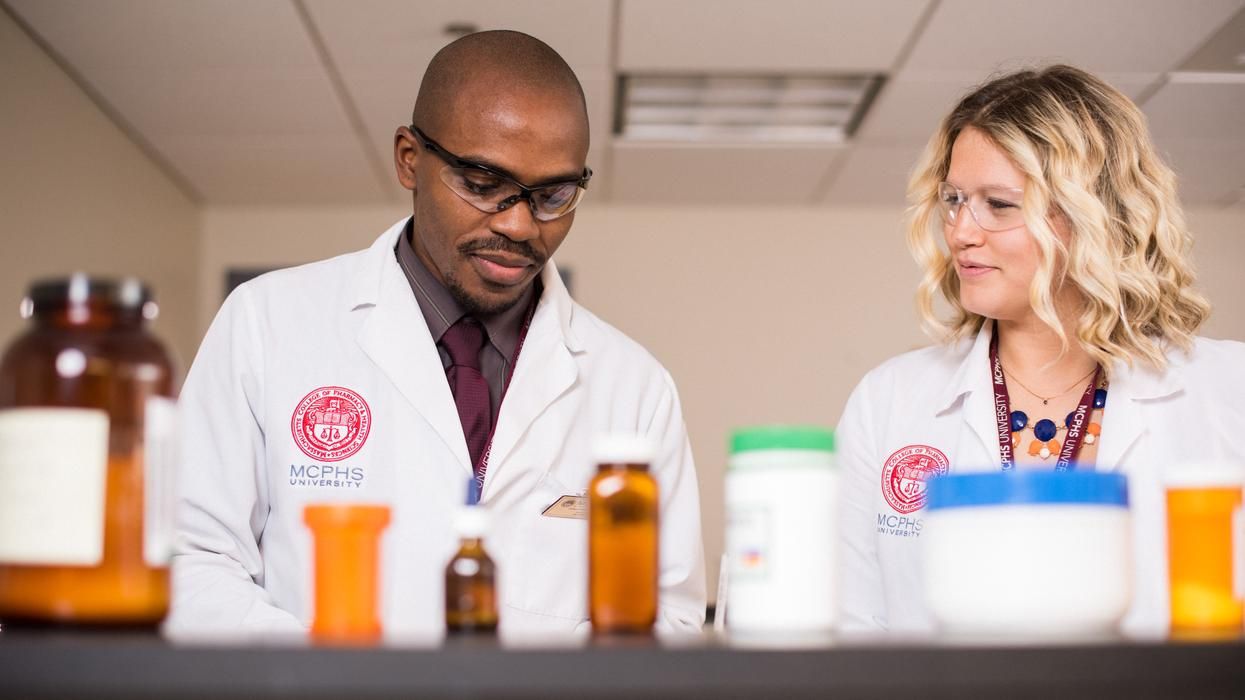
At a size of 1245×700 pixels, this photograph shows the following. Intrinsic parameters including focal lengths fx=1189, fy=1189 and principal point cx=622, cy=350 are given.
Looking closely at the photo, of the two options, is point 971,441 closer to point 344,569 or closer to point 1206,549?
point 1206,549

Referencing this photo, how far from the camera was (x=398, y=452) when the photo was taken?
1680 millimetres

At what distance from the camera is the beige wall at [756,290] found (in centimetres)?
535

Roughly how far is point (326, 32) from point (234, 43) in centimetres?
30

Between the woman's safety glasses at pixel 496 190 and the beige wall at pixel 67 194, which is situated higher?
the beige wall at pixel 67 194

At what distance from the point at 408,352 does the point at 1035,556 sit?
112 cm

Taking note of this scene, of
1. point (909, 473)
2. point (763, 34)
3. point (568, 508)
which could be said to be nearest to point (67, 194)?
point (763, 34)

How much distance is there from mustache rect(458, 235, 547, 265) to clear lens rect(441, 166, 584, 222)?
4cm

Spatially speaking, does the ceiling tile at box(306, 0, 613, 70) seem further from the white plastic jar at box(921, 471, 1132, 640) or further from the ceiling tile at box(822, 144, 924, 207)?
the white plastic jar at box(921, 471, 1132, 640)

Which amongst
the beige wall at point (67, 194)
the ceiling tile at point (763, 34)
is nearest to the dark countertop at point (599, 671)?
Answer: the beige wall at point (67, 194)

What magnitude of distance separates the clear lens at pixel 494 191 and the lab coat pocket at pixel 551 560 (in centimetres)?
39

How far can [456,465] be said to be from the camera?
1.68 meters

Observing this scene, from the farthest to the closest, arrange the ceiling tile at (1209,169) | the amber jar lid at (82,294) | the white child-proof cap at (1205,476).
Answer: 1. the ceiling tile at (1209,169)
2. the white child-proof cap at (1205,476)
3. the amber jar lid at (82,294)

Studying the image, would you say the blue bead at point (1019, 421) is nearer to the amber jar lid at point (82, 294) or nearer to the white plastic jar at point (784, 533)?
the white plastic jar at point (784, 533)

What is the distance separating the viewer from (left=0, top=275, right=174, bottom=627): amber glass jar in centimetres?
74
